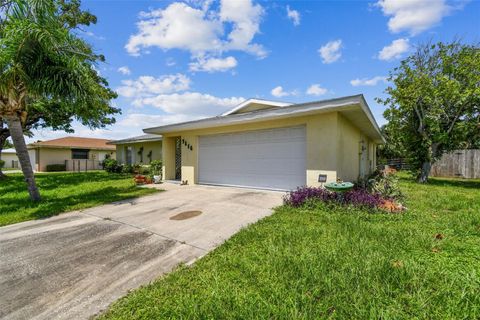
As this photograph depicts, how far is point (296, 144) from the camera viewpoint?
7348 millimetres

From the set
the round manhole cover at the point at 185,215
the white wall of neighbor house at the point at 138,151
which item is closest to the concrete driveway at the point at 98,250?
the round manhole cover at the point at 185,215

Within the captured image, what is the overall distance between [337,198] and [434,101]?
10.9 metres

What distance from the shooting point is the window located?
23750 millimetres

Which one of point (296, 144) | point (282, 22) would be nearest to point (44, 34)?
point (282, 22)

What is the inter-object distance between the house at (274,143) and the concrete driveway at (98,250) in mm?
2035

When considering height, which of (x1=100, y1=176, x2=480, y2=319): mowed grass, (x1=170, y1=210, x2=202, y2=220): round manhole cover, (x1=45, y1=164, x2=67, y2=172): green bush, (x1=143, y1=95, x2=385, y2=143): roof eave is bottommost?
(x1=170, y1=210, x2=202, y2=220): round manhole cover

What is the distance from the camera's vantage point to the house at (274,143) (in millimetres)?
6480

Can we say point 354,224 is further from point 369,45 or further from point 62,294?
point 369,45

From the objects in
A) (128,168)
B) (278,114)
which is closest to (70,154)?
(128,168)

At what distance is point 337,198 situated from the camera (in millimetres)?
5395

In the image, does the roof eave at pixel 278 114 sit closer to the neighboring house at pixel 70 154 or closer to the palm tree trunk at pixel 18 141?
the palm tree trunk at pixel 18 141

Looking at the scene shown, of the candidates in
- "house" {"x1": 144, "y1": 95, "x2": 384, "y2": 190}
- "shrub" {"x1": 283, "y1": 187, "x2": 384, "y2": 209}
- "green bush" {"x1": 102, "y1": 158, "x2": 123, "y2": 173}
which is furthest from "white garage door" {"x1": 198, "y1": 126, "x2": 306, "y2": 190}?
"green bush" {"x1": 102, "y1": 158, "x2": 123, "y2": 173}

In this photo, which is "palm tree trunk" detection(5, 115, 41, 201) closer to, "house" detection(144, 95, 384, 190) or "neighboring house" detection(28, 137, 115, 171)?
"house" detection(144, 95, 384, 190)

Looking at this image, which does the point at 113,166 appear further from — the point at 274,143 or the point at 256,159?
the point at 274,143
